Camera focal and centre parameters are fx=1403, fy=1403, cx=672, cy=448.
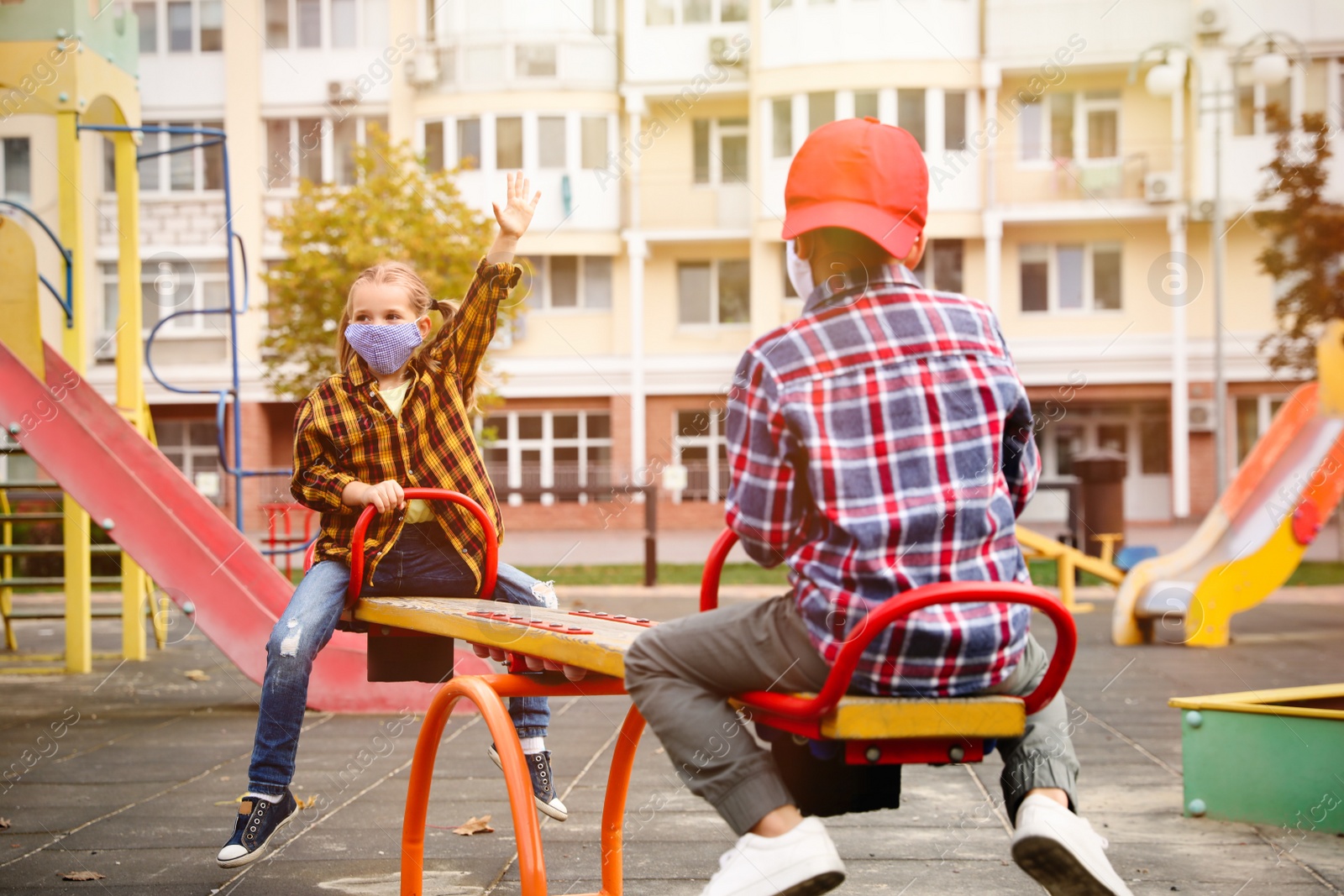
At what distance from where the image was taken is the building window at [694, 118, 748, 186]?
2866cm

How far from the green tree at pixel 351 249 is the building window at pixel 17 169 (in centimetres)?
1198

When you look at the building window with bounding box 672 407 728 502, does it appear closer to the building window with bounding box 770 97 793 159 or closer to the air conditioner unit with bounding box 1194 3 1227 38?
the building window with bounding box 770 97 793 159

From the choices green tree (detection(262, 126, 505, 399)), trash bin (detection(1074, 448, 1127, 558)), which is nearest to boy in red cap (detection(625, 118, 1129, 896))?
trash bin (detection(1074, 448, 1127, 558))

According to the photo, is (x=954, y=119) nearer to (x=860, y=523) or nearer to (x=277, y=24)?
(x=277, y=24)

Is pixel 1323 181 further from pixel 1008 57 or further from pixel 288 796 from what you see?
pixel 288 796

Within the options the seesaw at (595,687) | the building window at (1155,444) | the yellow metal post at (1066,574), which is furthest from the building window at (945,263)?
the seesaw at (595,687)

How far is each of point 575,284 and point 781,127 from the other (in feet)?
17.3

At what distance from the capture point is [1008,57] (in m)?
26.9

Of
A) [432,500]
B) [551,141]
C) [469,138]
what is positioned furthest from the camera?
[469,138]

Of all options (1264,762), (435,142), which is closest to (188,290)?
(435,142)

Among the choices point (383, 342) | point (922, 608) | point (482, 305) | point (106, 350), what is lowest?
Result: point (922, 608)

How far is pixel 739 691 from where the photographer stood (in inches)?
94.8

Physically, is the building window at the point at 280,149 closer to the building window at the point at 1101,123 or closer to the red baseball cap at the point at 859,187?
the building window at the point at 1101,123

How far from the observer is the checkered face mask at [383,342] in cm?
399
